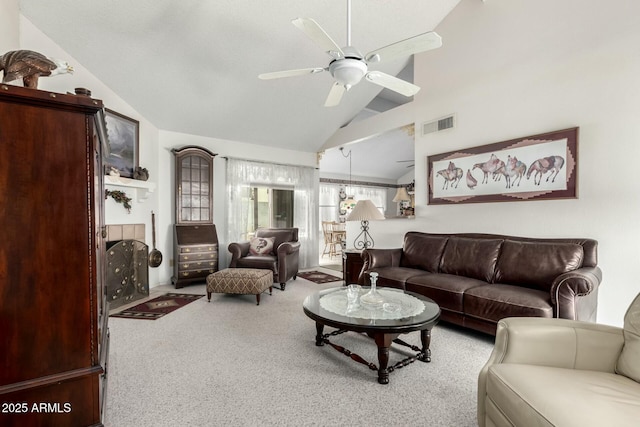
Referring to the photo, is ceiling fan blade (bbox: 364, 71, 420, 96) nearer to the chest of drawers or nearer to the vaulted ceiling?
the vaulted ceiling

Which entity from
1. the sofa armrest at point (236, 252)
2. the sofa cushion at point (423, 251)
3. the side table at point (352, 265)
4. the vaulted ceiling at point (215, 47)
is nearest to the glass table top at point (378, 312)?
the sofa cushion at point (423, 251)

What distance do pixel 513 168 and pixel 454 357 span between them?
2.16 meters

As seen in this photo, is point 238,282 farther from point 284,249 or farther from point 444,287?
point 444,287

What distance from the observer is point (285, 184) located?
6109 millimetres

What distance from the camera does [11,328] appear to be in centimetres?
124

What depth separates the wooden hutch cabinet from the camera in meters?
4.58

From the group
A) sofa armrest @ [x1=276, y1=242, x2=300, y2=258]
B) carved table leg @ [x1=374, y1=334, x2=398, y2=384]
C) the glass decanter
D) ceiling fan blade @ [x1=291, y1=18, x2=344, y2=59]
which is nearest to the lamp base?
sofa armrest @ [x1=276, y1=242, x2=300, y2=258]

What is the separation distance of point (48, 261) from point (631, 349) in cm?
255

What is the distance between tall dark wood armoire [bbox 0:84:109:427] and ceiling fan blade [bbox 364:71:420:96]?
183 cm

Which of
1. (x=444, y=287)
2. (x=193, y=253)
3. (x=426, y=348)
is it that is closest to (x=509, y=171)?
(x=444, y=287)

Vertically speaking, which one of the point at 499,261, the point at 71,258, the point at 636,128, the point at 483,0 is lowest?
the point at 499,261

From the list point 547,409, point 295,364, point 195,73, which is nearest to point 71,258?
point 295,364

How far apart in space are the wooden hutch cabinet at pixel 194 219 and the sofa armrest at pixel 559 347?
421cm

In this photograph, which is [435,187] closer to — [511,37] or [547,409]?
[511,37]
